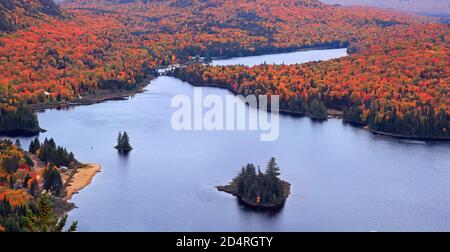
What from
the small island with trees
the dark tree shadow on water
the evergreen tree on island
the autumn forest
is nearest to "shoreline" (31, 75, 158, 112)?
the autumn forest

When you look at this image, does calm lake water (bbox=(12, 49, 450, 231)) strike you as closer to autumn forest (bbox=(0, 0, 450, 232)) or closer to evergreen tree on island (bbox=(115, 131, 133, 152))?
evergreen tree on island (bbox=(115, 131, 133, 152))

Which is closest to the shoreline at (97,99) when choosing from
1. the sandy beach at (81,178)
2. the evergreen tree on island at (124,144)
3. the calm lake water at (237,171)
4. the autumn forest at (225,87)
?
the autumn forest at (225,87)

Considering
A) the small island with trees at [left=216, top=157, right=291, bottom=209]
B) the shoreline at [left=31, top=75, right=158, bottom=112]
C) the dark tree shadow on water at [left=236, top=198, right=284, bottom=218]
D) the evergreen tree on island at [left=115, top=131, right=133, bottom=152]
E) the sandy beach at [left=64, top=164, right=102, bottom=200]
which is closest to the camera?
the dark tree shadow on water at [left=236, top=198, right=284, bottom=218]

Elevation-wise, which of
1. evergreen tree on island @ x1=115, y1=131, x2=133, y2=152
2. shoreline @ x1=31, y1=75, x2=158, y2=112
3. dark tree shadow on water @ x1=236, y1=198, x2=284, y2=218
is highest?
shoreline @ x1=31, y1=75, x2=158, y2=112

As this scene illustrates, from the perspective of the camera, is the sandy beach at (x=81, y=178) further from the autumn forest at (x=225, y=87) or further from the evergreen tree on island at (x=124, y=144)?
the evergreen tree on island at (x=124, y=144)

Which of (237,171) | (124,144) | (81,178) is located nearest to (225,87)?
(124,144)

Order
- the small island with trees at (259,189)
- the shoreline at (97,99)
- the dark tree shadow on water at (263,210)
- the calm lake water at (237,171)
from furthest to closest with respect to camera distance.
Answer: the shoreline at (97,99) → the small island with trees at (259,189) → the dark tree shadow on water at (263,210) → the calm lake water at (237,171)

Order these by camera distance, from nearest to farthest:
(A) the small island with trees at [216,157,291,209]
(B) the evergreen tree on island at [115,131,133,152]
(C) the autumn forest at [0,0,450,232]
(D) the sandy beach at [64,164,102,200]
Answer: (A) the small island with trees at [216,157,291,209] → (C) the autumn forest at [0,0,450,232] → (D) the sandy beach at [64,164,102,200] → (B) the evergreen tree on island at [115,131,133,152]

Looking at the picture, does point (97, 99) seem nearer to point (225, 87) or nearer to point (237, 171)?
point (225, 87)
